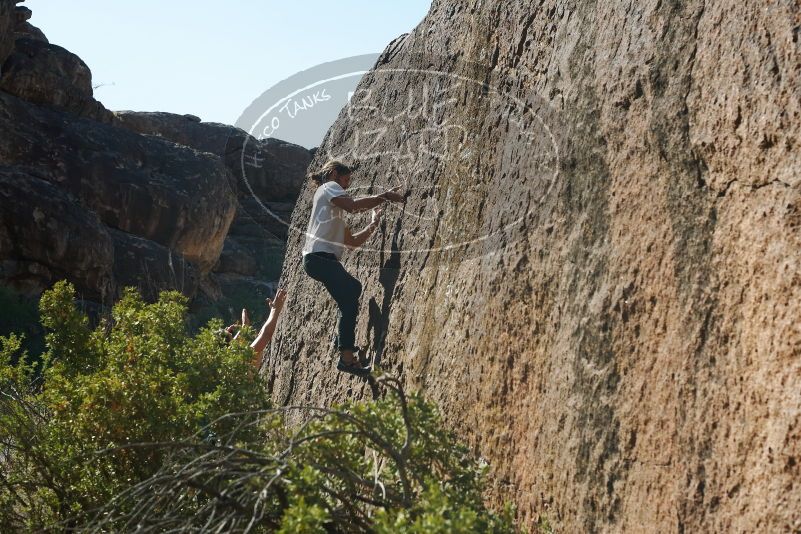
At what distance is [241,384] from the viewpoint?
6.07m

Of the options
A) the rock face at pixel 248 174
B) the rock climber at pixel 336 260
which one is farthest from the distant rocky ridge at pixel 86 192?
the rock climber at pixel 336 260

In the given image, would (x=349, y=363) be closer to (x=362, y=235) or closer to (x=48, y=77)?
(x=362, y=235)

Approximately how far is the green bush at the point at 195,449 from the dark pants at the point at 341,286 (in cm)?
44

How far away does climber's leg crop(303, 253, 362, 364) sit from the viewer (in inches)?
251

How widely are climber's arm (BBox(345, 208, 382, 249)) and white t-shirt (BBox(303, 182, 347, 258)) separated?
1.02 ft

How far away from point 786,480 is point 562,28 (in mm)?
2737

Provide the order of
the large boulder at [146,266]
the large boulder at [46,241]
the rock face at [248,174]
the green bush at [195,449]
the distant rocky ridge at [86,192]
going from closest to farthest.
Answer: the green bush at [195,449], the large boulder at [46,241], the distant rocky ridge at [86,192], the large boulder at [146,266], the rock face at [248,174]

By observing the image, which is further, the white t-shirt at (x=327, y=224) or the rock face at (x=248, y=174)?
the rock face at (x=248, y=174)

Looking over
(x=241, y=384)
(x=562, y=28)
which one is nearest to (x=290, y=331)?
(x=241, y=384)

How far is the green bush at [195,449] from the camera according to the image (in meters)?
3.87

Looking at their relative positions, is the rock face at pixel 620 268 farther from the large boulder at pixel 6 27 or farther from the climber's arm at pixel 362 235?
the large boulder at pixel 6 27

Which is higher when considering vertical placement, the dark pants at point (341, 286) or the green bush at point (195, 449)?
the dark pants at point (341, 286)

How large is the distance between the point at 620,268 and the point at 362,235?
9.19 feet

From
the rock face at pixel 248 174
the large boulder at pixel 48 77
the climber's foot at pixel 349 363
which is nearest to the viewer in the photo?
the climber's foot at pixel 349 363
